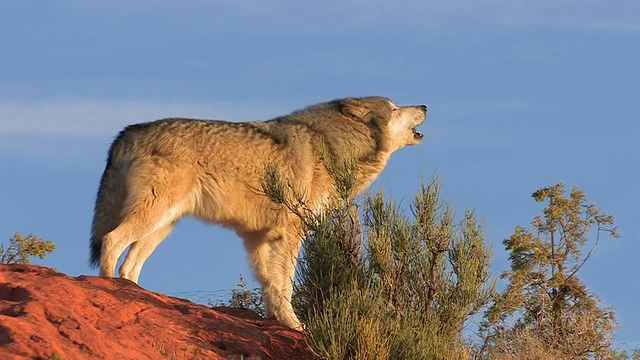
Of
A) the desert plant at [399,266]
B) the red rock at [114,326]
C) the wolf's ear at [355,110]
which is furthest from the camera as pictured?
the wolf's ear at [355,110]

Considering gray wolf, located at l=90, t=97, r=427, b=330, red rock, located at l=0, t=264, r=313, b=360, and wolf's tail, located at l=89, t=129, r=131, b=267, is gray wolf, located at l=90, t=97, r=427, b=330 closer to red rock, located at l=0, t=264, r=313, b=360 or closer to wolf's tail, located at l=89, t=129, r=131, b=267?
wolf's tail, located at l=89, t=129, r=131, b=267

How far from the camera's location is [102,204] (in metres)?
11.7

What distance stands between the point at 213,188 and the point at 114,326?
333cm

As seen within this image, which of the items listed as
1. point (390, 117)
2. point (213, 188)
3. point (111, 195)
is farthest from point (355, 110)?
point (111, 195)

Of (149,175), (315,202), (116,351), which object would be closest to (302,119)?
(315,202)

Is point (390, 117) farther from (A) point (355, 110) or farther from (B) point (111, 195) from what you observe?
(B) point (111, 195)

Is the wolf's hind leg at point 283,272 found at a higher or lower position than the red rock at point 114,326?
higher

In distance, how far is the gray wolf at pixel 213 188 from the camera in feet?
36.4

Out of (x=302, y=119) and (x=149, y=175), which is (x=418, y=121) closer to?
(x=302, y=119)

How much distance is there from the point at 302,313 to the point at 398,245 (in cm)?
120

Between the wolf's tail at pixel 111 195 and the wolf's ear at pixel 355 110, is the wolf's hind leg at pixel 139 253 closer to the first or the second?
the wolf's tail at pixel 111 195

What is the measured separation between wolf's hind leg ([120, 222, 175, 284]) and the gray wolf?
0.01 metres

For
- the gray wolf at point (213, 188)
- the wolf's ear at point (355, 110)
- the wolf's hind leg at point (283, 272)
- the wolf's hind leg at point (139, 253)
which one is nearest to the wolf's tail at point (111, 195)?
the gray wolf at point (213, 188)

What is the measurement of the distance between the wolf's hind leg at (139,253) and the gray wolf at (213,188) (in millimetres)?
11
